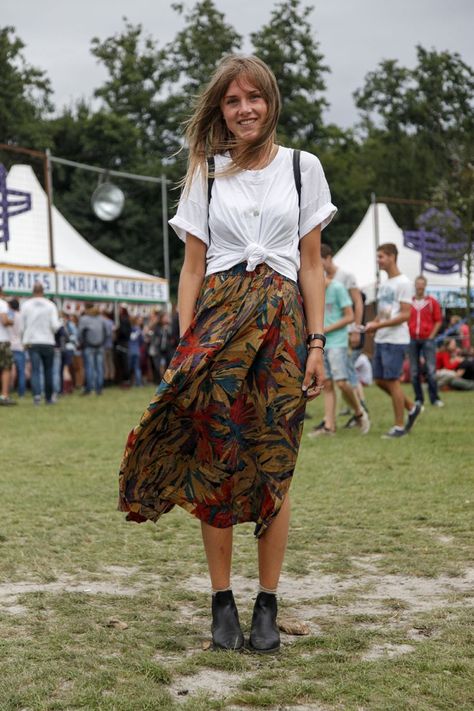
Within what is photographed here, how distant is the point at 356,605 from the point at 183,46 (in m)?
54.2

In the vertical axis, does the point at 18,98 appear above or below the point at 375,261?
above

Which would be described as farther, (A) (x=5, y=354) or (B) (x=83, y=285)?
(B) (x=83, y=285)

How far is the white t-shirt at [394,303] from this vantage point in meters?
10.8

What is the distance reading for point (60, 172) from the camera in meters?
50.2

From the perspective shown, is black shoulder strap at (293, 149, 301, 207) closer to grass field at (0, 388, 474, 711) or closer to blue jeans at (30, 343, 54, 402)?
grass field at (0, 388, 474, 711)

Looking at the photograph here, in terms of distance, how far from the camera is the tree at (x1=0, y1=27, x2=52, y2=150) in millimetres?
50312

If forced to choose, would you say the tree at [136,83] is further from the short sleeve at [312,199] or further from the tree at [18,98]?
the short sleeve at [312,199]

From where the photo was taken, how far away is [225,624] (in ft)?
11.8

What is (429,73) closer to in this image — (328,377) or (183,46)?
(183,46)

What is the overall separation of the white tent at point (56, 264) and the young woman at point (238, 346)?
1773cm

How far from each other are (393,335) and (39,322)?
8034mm

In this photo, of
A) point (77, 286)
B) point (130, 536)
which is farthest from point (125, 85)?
point (130, 536)

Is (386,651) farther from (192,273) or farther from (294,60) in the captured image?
(294,60)

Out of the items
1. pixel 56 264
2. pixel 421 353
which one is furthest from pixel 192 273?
pixel 56 264
